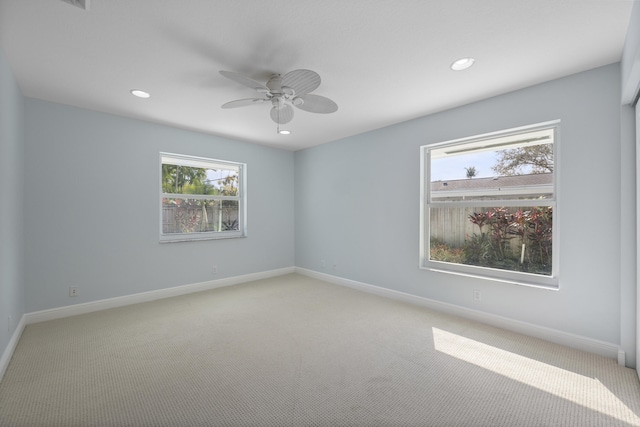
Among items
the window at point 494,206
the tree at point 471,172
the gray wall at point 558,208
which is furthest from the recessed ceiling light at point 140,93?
the tree at point 471,172

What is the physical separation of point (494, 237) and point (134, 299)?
4.55 metres

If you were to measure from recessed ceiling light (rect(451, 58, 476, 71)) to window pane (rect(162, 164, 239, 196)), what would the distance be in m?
3.64

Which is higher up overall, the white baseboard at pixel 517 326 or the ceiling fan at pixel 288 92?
the ceiling fan at pixel 288 92

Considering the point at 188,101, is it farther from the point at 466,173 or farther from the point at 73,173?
the point at 466,173

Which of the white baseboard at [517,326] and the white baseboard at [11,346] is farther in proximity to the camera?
the white baseboard at [517,326]

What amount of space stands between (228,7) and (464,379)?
2938 millimetres

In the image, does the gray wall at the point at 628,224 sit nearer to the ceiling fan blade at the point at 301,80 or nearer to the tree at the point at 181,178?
the ceiling fan blade at the point at 301,80

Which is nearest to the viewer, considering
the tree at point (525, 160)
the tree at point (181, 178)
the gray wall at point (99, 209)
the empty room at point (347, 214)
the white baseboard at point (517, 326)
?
the empty room at point (347, 214)

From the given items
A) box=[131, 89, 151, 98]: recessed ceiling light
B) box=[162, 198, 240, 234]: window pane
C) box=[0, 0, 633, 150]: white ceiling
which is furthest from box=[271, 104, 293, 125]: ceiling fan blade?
box=[162, 198, 240, 234]: window pane

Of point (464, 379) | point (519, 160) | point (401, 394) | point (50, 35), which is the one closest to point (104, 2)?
point (50, 35)

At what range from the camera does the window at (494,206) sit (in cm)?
271

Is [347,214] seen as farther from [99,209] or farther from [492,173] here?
[99,209]

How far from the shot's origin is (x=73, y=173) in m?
3.21

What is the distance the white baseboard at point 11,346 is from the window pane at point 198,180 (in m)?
2.05
